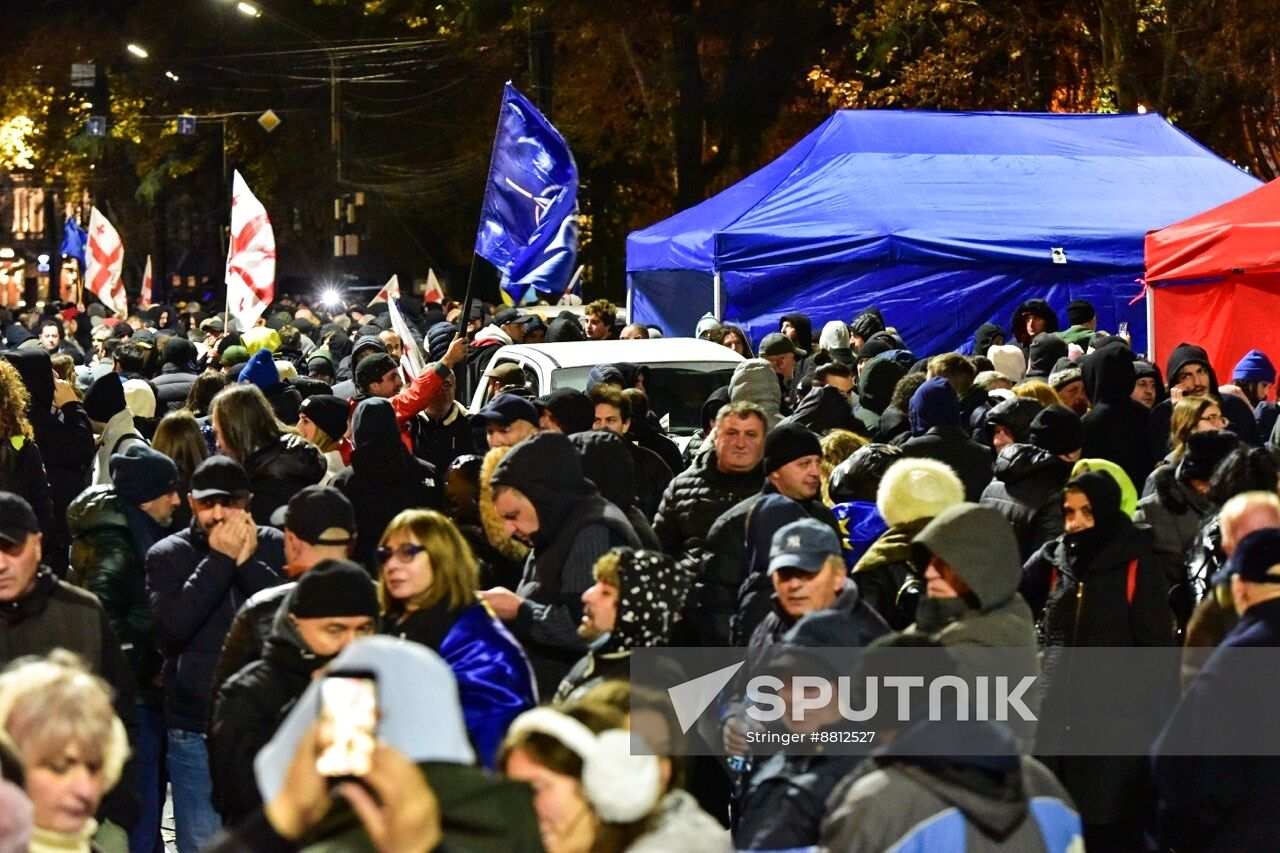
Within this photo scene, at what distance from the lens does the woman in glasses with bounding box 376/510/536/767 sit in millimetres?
4902

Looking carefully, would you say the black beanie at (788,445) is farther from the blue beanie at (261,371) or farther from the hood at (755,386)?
the blue beanie at (261,371)

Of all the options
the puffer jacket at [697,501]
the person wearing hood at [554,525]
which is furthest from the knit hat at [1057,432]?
the person wearing hood at [554,525]

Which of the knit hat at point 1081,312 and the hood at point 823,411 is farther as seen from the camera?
the knit hat at point 1081,312

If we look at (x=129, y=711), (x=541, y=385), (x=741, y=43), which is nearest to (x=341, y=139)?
(x=741, y=43)

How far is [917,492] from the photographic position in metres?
6.43

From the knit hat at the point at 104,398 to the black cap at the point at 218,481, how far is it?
3.69 meters

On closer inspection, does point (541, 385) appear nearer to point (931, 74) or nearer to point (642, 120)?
point (931, 74)

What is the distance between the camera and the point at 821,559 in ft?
17.9

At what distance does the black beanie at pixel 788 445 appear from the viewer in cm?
682

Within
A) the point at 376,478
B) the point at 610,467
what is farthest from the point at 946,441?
the point at 376,478

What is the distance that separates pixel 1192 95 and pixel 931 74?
3.96 meters

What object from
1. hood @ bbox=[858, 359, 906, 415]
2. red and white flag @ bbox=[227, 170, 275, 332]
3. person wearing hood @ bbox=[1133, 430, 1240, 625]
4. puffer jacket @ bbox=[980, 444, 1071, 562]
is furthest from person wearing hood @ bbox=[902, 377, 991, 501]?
red and white flag @ bbox=[227, 170, 275, 332]

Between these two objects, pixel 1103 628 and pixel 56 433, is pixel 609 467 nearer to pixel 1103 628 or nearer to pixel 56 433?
pixel 1103 628

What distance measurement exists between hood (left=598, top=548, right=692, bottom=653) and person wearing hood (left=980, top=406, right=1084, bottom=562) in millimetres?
2501
